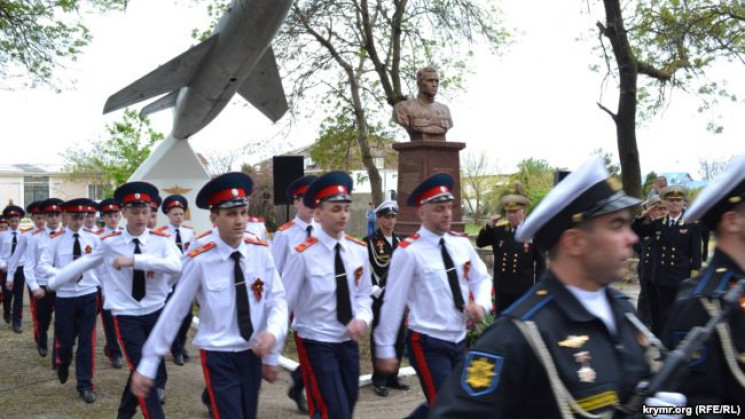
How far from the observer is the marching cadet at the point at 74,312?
23.5 feet

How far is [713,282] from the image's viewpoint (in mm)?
2584

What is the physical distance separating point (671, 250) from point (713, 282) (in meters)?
6.65

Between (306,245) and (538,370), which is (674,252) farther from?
(538,370)

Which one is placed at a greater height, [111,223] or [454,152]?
[454,152]

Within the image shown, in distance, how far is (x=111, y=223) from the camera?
31.3 ft

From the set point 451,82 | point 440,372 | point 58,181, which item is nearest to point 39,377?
point 440,372

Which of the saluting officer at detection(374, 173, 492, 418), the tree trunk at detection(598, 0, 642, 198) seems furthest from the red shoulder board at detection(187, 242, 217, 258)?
the tree trunk at detection(598, 0, 642, 198)

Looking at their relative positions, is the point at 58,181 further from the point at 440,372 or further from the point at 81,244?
the point at 440,372

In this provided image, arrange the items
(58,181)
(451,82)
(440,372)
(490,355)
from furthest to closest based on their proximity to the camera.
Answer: (58,181) → (451,82) → (440,372) → (490,355)

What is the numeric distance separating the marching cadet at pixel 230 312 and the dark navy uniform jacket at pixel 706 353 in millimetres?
2294

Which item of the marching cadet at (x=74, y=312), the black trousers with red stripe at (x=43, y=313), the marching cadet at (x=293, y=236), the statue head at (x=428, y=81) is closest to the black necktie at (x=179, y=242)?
the marching cadet at (x=74, y=312)

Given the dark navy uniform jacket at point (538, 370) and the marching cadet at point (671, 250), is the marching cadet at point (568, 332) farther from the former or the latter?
the marching cadet at point (671, 250)

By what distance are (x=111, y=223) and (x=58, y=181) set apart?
80313 mm

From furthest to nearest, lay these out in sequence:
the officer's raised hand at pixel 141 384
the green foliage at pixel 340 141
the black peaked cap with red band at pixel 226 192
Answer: the green foliage at pixel 340 141
the black peaked cap with red band at pixel 226 192
the officer's raised hand at pixel 141 384
